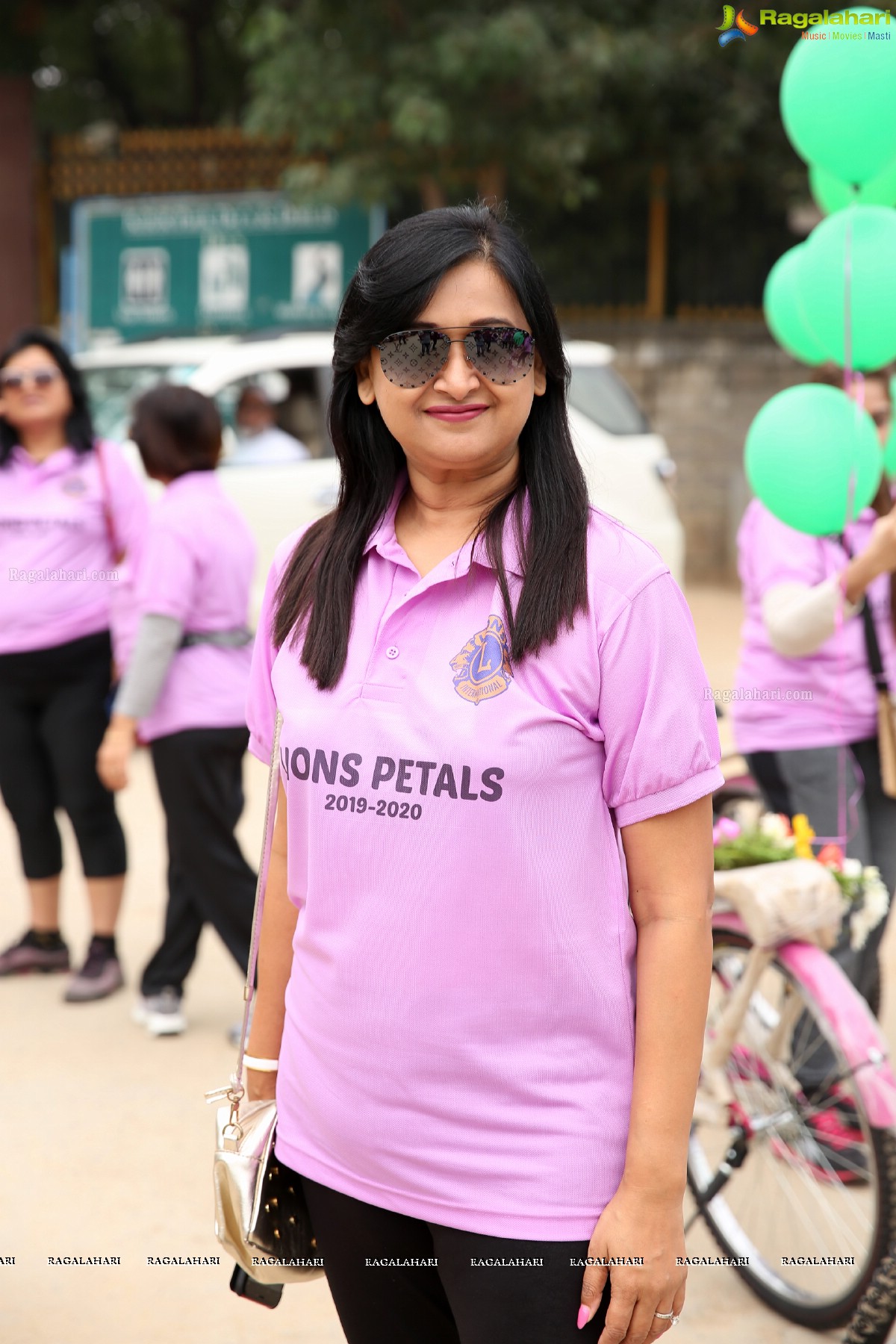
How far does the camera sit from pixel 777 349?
44.0 ft

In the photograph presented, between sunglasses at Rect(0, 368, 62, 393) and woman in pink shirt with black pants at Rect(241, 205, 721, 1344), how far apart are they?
324cm

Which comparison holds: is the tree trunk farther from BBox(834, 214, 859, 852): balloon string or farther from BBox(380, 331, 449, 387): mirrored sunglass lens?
BBox(380, 331, 449, 387): mirrored sunglass lens

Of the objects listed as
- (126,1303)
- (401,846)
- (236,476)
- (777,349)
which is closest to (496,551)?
(401,846)

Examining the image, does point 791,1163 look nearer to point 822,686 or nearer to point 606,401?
point 822,686

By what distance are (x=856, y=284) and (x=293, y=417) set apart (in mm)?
6394

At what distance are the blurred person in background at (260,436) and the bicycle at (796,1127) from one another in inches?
234

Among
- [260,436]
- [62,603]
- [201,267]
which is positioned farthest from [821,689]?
[201,267]

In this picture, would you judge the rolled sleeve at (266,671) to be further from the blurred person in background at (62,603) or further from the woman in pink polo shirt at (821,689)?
the blurred person in background at (62,603)

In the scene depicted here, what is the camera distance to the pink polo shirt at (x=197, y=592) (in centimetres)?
424

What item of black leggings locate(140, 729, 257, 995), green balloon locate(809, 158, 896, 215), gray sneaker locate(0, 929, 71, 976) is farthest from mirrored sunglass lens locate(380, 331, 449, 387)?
gray sneaker locate(0, 929, 71, 976)

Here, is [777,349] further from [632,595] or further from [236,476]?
[632,595]

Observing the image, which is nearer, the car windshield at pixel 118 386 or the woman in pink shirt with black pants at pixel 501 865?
the woman in pink shirt with black pants at pixel 501 865

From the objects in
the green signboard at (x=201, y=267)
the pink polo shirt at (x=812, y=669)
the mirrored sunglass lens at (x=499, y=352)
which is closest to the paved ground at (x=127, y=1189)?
the pink polo shirt at (x=812, y=669)

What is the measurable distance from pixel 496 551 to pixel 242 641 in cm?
279
